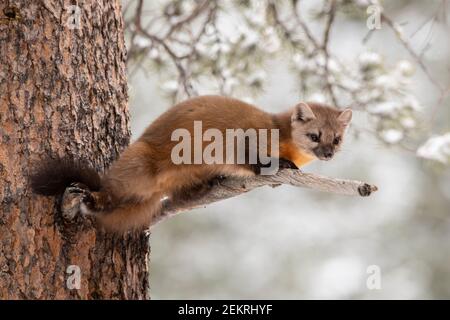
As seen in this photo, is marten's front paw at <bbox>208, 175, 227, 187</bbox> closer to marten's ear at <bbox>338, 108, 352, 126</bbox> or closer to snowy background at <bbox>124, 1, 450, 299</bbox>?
marten's ear at <bbox>338, 108, 352, 126</bbox>

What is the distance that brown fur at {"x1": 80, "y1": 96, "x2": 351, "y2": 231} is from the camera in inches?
142

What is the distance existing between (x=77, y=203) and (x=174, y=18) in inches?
112

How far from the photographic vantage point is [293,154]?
4371 mm

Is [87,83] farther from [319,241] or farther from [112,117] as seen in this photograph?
[319,241]

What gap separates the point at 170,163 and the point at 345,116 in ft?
4.13

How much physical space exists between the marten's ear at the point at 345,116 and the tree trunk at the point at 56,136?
1486 millimetres

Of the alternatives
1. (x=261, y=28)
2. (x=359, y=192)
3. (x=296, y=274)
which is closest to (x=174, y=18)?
(x=261, y=28)

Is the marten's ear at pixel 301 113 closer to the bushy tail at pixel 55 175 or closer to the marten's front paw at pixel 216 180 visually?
the marten's front paw at pixel 216 180

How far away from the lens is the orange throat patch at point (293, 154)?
4.32m

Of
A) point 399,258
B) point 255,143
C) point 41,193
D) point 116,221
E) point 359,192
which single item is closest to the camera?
point 359,192

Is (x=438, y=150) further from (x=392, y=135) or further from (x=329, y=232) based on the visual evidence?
(x=329, y=232)

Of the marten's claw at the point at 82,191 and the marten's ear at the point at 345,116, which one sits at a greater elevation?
the marten's ear at the point at 345,116

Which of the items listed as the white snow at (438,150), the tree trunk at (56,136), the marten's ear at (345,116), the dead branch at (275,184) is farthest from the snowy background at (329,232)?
the tree trunk at (56,136)

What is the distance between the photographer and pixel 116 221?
353 cm
